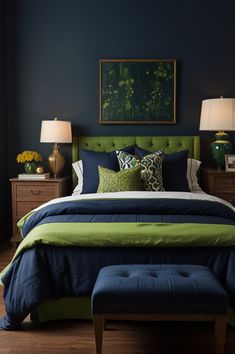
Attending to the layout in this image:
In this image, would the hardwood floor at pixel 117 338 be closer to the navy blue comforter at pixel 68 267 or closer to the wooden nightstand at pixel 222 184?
the navy blue comforter at pixel 68 267

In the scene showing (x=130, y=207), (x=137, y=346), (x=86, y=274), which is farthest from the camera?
(x=130, y=207)

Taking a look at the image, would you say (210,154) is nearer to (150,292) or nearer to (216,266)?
(216,266)

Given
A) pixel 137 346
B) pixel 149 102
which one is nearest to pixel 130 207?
pixel 137 346

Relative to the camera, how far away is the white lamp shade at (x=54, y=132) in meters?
4.82

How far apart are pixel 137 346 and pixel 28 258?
0.85 meters

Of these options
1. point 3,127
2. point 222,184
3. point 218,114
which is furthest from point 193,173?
point 3,127

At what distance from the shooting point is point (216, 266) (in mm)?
2658

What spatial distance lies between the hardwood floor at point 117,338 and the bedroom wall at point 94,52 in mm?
2783

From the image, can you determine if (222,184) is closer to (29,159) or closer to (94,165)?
(94,165)

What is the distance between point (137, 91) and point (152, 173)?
4.21 feet

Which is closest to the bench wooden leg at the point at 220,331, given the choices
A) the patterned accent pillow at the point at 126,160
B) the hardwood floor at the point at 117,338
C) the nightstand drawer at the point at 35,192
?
the hardwood floor at the point at 117,338

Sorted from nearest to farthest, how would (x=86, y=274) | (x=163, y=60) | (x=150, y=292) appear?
1. (x=150, y=292)
2. (x=86, y=274)
3. (x=163, y=60)

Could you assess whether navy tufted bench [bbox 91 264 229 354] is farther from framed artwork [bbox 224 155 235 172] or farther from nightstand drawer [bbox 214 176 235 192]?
framed artwork [bbox 224 155 235 172]

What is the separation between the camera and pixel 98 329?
2264 millimetres
